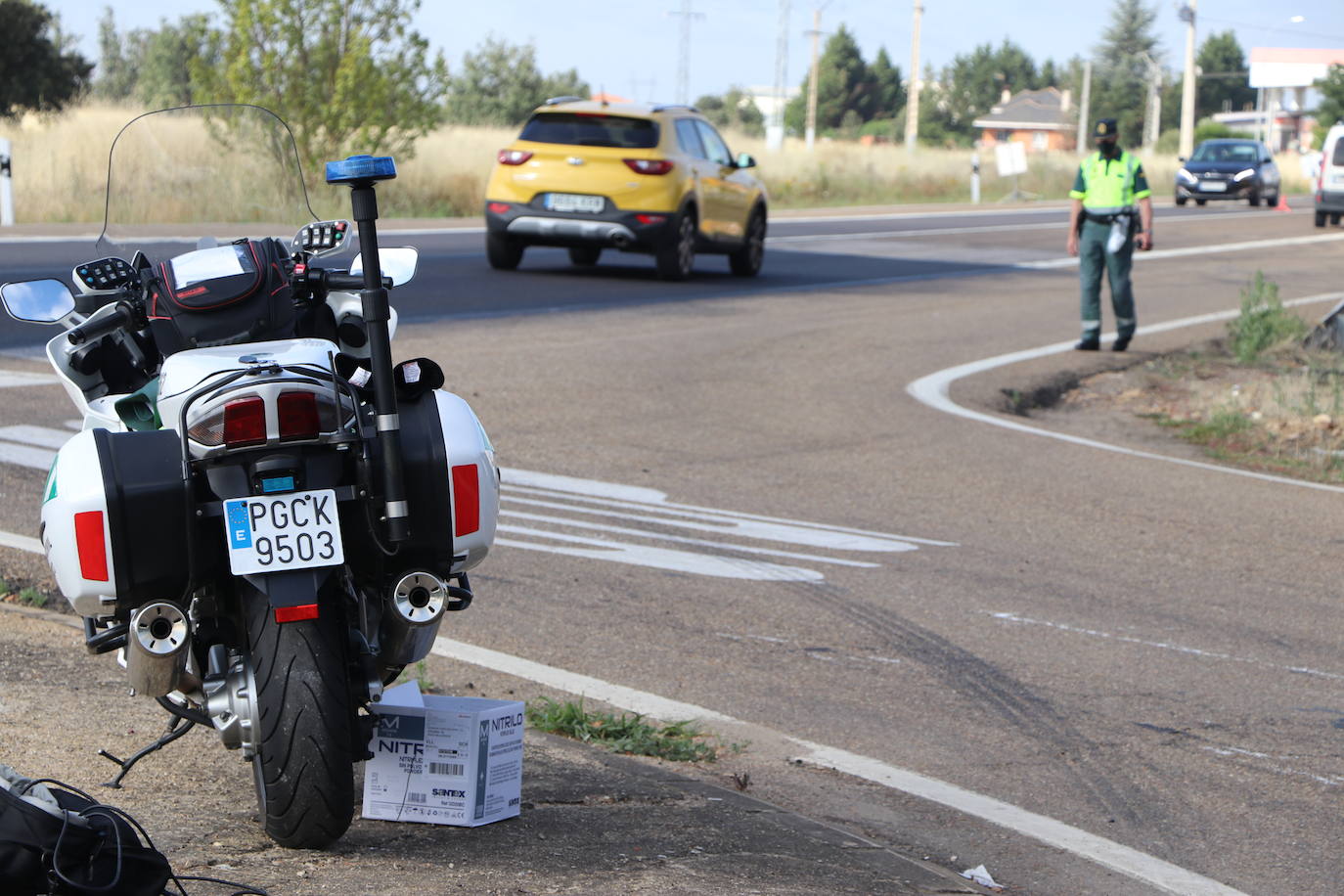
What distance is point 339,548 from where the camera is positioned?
11.8ft

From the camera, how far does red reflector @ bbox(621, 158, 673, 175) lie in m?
18.4

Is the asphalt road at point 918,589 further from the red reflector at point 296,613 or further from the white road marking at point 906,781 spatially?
the red reflector at point 296,613

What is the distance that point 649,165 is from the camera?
18.4 meters

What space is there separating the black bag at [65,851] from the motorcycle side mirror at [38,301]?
1404mm

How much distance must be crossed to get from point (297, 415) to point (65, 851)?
101cm

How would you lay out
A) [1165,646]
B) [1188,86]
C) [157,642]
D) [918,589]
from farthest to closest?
1. [1188,86]
2. [918,589]
3. [1165,646]
4. [157,642]

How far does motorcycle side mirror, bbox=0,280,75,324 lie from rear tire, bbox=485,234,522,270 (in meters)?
14.7

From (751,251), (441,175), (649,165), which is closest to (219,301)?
(649,165)

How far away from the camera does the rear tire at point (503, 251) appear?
19.0 meters

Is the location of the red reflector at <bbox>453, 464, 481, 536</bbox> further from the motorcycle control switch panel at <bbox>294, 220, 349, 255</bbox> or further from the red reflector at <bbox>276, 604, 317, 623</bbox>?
the motorcycle control switch panel at <bbox>294, 220, 349, 255</bbox>

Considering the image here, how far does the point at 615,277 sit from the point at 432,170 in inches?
536

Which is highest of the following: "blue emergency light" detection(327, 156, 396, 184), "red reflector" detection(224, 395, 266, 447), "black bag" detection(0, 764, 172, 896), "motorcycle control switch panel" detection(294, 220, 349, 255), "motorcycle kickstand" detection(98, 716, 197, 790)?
"blue emergency light" detection(327, 156, 396, 184)

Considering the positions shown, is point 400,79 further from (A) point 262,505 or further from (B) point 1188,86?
(B) point 1188,86

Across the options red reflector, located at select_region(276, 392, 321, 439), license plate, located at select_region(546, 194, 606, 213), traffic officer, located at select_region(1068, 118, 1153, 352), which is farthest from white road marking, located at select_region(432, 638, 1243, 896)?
license plate, located at select_region(546, 194, 606, 213)
